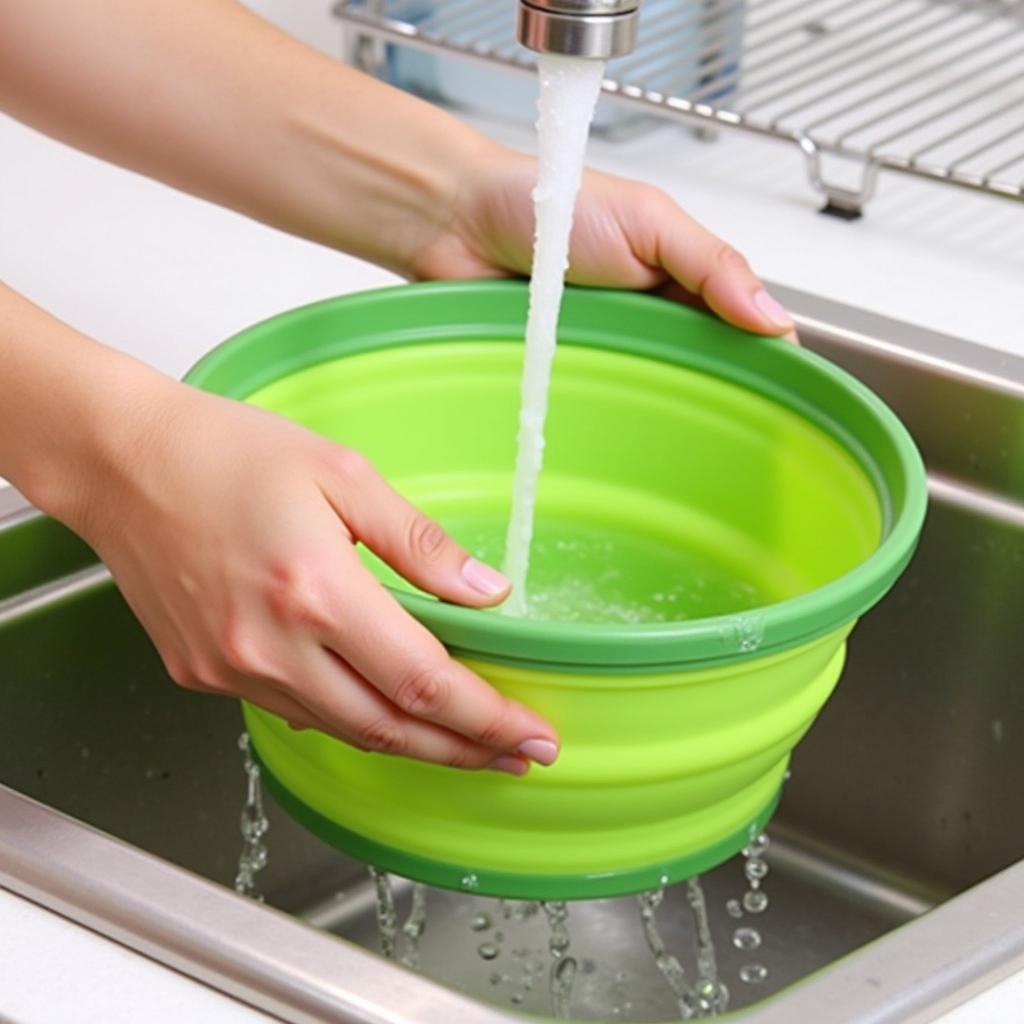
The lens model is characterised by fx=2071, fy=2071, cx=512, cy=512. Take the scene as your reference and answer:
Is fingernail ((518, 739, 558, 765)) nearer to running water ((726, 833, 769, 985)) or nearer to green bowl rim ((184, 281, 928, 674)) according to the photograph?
Answer: green bowl rim ((184, 281, 928, 674))

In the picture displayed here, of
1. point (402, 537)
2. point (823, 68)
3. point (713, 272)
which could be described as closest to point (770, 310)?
point (713, 272)

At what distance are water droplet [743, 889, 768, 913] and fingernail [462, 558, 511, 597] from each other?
1.34 ft

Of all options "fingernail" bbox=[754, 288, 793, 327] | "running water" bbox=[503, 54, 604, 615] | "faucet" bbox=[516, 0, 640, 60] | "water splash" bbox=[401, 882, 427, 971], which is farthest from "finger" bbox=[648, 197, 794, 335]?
"water splash" bbox=[401, 882, 427, 971]

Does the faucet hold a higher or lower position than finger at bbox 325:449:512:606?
higher

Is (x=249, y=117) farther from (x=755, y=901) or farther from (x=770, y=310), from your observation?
(x=755, y=901)

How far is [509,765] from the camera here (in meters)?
0.66

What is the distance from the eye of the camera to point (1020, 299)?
1.07 meters

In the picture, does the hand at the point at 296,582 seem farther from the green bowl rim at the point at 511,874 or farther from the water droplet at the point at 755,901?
the water droplet at the point at 755,901

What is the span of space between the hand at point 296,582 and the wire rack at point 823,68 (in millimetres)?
542

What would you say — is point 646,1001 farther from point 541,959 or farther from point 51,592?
point 51,592

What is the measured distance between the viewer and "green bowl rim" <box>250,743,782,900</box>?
2.32ft

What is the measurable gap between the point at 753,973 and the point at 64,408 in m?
0.47

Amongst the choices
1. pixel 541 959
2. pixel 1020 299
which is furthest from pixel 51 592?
pixel 1020 299

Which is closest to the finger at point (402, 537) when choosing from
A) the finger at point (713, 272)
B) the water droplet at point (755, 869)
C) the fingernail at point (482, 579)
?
the fingernail at point (482, 579)
